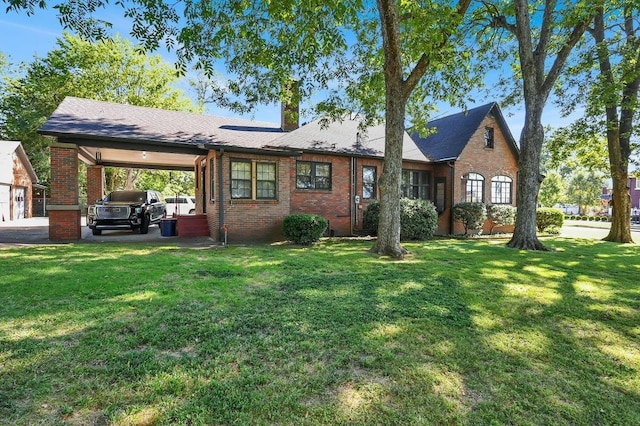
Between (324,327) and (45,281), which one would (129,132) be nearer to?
(45,281)

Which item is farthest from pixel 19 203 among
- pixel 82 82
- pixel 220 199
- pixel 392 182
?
pixel 392 182

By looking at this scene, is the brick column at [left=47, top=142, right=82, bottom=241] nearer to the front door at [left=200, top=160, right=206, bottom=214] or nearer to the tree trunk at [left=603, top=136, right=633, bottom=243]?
the front door at [left=200, top=160, right=206, bottom=214]

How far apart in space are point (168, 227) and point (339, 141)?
8004 millimetres

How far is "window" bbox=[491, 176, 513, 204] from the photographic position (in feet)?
58.5

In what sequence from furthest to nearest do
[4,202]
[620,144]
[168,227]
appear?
[4,202] < [620,144] < [168,227]

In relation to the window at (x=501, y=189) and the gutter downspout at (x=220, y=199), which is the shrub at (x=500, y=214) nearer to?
the window at (x=501, y=189)

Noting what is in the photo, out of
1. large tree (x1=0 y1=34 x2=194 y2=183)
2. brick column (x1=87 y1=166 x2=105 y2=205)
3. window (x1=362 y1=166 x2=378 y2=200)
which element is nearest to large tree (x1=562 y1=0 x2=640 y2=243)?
window (x1=362 y1=166 x2=378 y2=200)

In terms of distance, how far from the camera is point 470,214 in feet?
51.4

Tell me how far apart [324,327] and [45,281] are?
473 centimetres

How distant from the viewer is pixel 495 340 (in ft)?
11.9

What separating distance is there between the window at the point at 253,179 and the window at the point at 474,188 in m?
10.3

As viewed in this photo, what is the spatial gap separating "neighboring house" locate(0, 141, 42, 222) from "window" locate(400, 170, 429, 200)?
24.0m

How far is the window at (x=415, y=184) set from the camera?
16.4 metres

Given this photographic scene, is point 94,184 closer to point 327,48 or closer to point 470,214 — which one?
point 327,48
